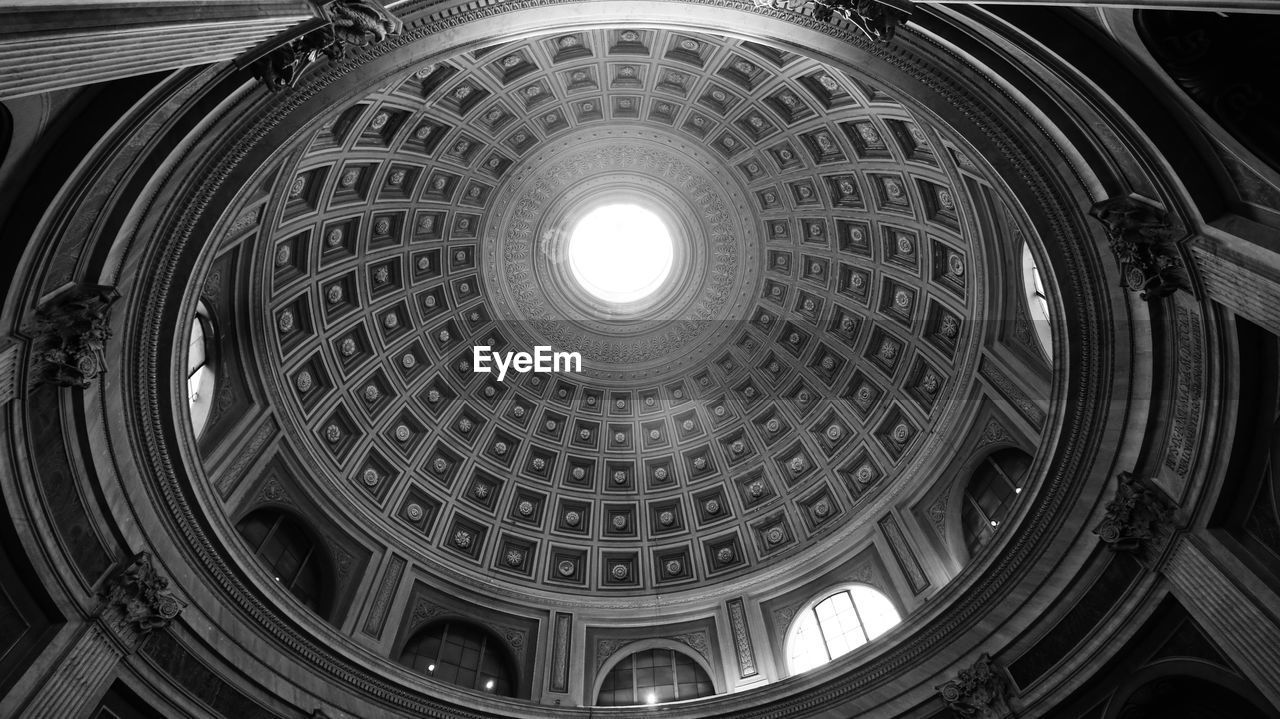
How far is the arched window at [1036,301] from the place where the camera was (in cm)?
1656

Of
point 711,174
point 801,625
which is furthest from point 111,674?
point 711,174

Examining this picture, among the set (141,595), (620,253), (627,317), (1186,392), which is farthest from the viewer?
(620,253)

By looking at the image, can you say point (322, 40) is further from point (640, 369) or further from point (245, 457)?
point (640, 369)

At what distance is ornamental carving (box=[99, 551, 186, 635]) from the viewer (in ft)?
39.0

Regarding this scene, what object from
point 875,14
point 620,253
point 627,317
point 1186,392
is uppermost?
point 620,253

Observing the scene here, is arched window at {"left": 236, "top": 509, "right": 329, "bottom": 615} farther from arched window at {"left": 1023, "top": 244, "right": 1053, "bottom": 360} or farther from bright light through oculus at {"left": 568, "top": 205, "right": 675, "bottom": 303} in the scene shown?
arched window at {"left": 1023, "top": 244, "right": 1053, "bottom": 360}

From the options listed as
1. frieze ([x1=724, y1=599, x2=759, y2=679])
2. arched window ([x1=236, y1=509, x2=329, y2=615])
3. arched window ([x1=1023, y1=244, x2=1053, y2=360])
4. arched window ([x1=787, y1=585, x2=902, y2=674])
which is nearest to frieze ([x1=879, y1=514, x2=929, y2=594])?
arched window ([x1=787, y1=585, x2=902, y2=674])

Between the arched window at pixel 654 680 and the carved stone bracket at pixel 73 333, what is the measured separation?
1506cm

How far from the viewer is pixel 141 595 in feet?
40.0

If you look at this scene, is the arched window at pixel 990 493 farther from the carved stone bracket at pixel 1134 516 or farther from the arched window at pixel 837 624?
the carved stone bracket at pixel 1134 516

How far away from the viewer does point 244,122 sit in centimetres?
1130

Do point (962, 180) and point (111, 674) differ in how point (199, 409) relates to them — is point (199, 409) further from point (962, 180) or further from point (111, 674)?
point (962, 180)

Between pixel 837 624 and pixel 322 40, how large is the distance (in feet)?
59.9

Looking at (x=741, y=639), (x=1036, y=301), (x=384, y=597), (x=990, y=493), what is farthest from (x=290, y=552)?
(x=1036, y=301)
